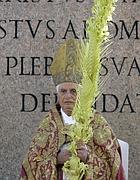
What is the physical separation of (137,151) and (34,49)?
106cm

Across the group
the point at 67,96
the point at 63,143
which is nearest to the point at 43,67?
the point at 67,96

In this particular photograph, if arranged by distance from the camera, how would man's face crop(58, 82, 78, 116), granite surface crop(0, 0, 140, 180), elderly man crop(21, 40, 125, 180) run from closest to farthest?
elderly man crop(21, 40, 125, 180) < man's face crop(58, 82, 78, 116) < granite surface crop(0, 0, 140, 180)

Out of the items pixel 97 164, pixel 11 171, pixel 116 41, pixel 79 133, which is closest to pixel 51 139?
pixel 97 164

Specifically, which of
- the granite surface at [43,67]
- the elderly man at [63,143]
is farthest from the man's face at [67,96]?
the granite surface at [43,67]

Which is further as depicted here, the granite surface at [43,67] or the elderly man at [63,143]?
the granite surface at [43,67]

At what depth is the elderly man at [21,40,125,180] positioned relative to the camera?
2742mm

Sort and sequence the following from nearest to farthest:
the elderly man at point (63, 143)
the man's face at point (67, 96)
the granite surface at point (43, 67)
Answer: the elderly man at point (63, 143) → the man's face at point (67, 96) → the granite surface at point (43, 67)

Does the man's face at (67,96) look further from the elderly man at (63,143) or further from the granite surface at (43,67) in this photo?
the granite surface at (43,67)

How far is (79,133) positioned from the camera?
96 centimetres

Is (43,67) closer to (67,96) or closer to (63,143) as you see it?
(67,96)

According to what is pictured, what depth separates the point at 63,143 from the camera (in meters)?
2.77

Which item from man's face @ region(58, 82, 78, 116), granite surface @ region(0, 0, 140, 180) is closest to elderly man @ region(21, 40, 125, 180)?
man's face @ region(58, 82, 78, 116)

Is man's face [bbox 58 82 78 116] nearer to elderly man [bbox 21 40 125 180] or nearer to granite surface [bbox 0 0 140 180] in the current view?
elderly man [bbox 21 40 125 180]

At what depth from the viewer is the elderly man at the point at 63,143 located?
9.00 ft
